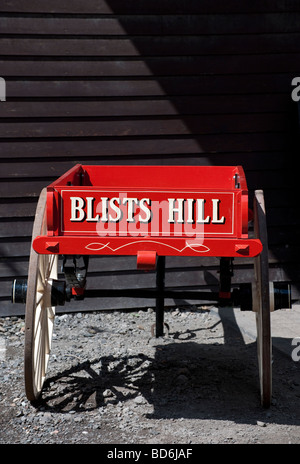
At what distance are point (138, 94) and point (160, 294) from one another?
204 centimetres

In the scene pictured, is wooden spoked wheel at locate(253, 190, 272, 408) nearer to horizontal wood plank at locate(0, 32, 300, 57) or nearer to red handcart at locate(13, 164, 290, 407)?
red handcart at locate(13, 164, 290, 407)

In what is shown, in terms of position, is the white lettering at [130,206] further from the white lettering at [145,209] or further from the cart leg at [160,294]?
the cart leg at [160,294]

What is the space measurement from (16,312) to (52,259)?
1.49 m

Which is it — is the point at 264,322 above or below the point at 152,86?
below

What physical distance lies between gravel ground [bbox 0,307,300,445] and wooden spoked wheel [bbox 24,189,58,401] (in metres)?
0.20

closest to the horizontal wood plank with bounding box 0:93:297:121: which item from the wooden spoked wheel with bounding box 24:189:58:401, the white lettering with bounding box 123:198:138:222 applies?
the wooden spoked wheel with bounding box 24:189:58:401

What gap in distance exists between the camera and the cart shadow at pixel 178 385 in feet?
11.2

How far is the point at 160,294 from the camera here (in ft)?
12.7

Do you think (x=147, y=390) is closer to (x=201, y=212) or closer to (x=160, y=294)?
(x=160, y=294)

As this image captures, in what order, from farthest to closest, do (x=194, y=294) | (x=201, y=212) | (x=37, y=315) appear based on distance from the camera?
(x=194, y=294) → (x=37, y=315) → (x=201, y=212)

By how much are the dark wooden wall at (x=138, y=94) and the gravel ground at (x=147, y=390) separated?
2.94 ft

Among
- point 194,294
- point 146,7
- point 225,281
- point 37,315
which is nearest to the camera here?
point 37,315

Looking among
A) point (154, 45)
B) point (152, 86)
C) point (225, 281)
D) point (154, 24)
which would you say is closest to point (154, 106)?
point (152, 86)

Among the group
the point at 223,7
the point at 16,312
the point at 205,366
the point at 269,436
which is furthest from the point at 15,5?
the point at 269,436
